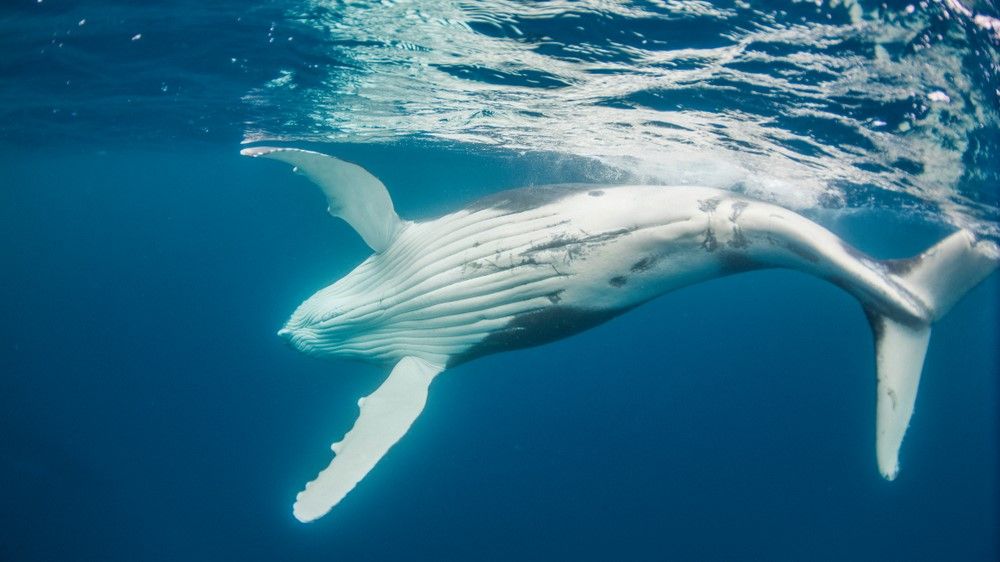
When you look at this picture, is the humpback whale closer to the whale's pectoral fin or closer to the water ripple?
the whale's pectoral fin

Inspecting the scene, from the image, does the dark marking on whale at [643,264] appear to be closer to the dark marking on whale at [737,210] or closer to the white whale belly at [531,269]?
the white whale belly at [531,269]

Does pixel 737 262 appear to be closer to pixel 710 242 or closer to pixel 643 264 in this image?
pixel 710 242

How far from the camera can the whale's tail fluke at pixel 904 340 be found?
3.36 meters

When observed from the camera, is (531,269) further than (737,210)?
Yes

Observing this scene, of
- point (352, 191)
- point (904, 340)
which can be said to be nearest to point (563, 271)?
point (904, 340)

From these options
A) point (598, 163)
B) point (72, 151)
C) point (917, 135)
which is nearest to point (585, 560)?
point (598, 163)

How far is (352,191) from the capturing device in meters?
4.98

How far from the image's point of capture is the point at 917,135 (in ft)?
29.9

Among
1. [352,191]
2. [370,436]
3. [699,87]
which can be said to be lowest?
[370,436]

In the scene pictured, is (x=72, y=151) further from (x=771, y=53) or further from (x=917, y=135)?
(x=917, y=135)

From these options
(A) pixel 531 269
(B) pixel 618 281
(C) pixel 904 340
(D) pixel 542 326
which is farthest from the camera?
(D) pixel 542 326

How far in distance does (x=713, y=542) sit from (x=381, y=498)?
17027 millimetres

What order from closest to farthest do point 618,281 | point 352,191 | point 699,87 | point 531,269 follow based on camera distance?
point 618,281 → point 531,269 → point 352,191 → point 699,87

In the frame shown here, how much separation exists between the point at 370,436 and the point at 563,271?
204cm
